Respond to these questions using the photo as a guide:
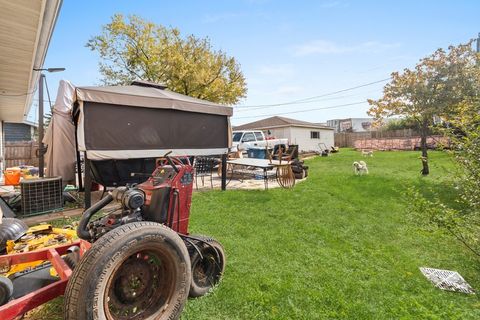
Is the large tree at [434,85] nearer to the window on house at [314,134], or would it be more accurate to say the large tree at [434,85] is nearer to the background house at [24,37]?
the background house at [24,37]

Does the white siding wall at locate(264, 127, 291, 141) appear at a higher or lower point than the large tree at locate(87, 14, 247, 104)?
lower

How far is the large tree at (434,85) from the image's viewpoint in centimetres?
1001

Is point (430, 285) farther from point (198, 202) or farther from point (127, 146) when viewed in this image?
point (127, 146)

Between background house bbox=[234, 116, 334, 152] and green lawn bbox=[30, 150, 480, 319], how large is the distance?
61.4 ft

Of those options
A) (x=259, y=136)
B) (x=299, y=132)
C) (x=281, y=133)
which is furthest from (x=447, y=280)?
(x=299, y=132)

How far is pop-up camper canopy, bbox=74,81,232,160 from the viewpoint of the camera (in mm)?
4953

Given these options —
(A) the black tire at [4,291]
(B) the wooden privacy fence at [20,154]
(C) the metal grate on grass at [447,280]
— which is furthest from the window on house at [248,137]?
(A) the black tire at [4,291]

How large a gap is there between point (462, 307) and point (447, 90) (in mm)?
10509

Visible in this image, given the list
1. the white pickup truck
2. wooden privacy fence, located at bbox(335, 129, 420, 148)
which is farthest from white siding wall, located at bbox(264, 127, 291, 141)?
wooden privacy fence, located at bbox(335, 129, 420, 148)

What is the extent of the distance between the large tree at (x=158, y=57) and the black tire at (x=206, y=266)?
41.1 feet

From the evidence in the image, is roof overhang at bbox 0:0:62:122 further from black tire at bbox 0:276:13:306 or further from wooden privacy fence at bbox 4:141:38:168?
wooden privacy fence at bbox 4:141:38:168

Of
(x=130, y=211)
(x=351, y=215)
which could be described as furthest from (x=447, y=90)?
(x=130, y=211)

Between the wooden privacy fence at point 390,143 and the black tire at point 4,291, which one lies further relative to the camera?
the wooden privacy fence at point 390,143

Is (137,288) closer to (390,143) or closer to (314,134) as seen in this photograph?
(314,134)
